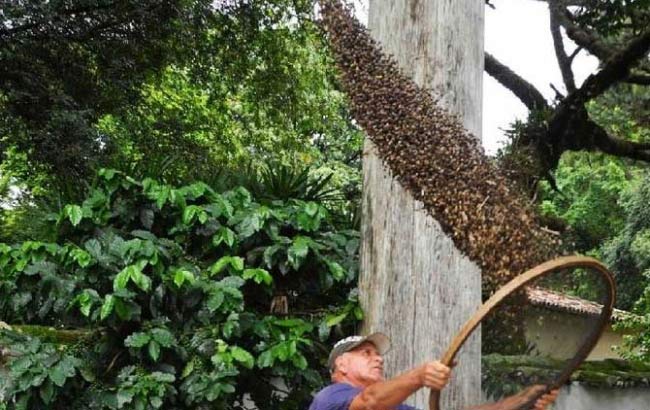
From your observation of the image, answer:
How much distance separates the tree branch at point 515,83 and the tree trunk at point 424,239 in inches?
339

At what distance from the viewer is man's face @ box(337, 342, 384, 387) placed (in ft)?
12.6

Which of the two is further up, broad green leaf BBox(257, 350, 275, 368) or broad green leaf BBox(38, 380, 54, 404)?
broad green leaf BBox(257, 350, 275, 368)

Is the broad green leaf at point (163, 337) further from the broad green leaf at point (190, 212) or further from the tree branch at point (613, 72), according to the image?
the tree branch at point (613, 72)

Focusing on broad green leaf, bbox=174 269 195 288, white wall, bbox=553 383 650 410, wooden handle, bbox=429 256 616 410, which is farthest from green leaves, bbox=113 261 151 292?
white wall, bbox=553 383 650 410

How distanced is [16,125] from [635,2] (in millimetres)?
7046

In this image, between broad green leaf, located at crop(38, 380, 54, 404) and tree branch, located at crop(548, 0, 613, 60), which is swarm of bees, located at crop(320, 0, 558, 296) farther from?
tree branch, located at crop(548, 0, 613, 60)

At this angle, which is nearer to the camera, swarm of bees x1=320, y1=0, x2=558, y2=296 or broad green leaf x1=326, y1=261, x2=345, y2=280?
swarm of bees x1=320, y1=0, x2=558, y2=296

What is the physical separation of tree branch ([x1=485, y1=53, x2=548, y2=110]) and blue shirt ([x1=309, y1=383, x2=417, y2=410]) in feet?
31.2

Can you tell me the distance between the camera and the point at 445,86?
4211mm

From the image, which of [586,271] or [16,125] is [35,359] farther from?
[16,125]

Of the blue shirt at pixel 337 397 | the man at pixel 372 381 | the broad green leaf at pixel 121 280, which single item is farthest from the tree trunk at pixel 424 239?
the broad green leaf at pixel 121 280

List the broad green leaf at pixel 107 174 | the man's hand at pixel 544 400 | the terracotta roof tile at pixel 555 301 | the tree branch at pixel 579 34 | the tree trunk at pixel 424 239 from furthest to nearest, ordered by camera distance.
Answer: the tree branch at pixel 579 34, the broad green leaf at pixel 107 174, the tree trunk at pixel 424 239, the man's hand at pixel 544 400, the terracotta roof tile at pixel 555 301

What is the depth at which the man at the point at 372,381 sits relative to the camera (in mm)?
3041

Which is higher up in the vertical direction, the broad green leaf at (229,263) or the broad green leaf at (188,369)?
the broad green leaf at (229,263)
